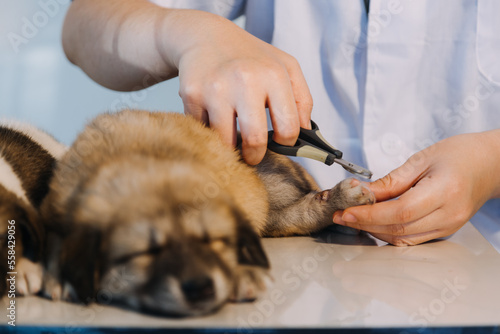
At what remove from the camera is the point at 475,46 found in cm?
163

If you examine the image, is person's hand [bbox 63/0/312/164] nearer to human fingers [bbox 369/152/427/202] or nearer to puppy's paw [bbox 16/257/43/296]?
human fingers [bbox 369/152/427/202]

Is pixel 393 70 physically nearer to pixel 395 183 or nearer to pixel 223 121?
pixel 395 183

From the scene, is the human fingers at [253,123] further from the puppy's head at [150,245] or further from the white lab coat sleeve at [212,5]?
the white lab coat sleeve at [212,5]

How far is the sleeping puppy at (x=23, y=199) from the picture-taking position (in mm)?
833

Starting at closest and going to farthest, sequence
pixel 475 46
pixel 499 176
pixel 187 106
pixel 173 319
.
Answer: pixel 173 319, pixel 187 106, pixel 499 176, pixel 475 46

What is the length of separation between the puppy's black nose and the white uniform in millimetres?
1021

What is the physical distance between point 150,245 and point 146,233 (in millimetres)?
19

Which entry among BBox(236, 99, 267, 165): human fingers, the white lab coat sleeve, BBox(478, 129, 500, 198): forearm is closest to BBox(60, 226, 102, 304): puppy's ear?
BBox(236, 99, 267, 165): human fingers

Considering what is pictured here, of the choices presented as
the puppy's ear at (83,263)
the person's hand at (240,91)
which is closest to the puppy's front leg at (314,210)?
the person's hand at (240,91)

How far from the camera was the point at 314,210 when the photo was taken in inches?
51.6

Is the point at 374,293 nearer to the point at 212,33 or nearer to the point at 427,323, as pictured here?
the point at 427,323

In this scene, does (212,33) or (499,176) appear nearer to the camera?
(212,33)

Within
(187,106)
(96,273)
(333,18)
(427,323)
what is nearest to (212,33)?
(187,106)

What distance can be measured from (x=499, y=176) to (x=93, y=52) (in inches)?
55.5
